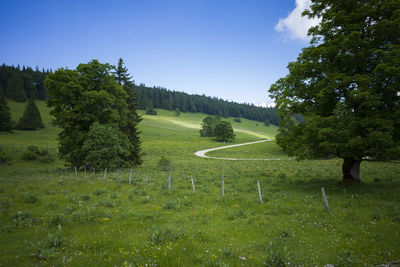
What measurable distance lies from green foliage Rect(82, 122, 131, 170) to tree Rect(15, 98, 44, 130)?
2730 inches

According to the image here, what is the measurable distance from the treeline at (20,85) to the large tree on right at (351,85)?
14206cm

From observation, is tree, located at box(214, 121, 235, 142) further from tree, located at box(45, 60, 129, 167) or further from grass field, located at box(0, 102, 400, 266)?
grass field, located at box(0, 102, 400, 266)

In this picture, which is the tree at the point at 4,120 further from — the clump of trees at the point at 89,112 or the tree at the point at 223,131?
the tree at the point at 223,131

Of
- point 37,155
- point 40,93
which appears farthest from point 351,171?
point 40,93

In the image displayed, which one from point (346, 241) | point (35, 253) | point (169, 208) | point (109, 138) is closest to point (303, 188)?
point (346, 241)

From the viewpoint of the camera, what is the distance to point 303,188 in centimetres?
1747

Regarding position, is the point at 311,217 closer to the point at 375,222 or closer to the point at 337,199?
the point at 375,222

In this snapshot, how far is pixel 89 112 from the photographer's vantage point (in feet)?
97.5

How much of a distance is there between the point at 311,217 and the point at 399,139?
Answer: 848 cm

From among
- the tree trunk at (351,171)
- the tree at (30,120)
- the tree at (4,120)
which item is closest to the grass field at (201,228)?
the tree trunk at (351,171)

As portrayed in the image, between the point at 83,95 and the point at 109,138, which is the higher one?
the point at 83,95

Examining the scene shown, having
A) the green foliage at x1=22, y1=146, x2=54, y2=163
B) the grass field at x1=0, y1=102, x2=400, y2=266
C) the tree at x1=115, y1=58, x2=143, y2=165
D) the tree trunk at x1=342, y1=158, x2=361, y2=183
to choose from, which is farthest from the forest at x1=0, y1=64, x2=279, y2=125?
the tree trunk at x1=342, y1=158, x2=361, y2=183

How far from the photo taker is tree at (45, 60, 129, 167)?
27312mm

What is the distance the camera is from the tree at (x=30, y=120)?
249ft
